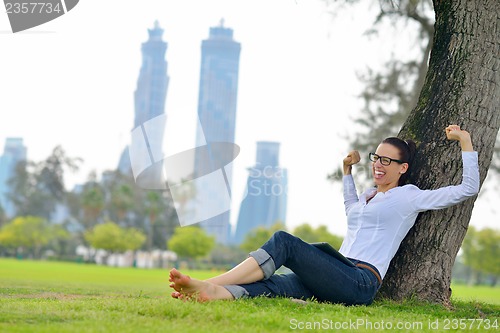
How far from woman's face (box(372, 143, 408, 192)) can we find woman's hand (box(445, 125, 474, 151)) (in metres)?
0.35

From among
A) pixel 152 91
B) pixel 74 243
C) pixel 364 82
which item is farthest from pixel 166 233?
pixel 364 82

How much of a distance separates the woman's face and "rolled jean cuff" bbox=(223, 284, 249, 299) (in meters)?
1.24

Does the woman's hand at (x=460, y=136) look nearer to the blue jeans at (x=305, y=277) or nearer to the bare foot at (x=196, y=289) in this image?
the blue jeans at (x=305, y=277)

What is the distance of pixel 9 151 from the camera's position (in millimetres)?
95375

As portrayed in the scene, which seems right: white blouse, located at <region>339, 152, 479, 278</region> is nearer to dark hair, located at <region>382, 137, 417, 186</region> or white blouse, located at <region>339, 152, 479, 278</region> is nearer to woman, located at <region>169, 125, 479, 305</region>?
woman, located at <region>169, 125, 479, 305</region>

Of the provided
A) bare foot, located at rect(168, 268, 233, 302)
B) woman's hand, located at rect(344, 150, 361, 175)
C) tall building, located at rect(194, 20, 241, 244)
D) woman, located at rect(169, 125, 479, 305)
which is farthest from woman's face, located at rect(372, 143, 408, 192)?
tall building, located at rect(194, 20, 241, 244)

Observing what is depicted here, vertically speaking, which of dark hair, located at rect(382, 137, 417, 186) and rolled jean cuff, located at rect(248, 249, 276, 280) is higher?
dark hair, located at rect(382, 137, 417, 186)

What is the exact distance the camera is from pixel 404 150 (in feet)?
15.3

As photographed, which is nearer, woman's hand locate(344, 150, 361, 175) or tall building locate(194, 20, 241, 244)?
woman's hand locate(344, 150, 361, 175)

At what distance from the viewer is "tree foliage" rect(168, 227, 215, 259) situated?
5153 cm

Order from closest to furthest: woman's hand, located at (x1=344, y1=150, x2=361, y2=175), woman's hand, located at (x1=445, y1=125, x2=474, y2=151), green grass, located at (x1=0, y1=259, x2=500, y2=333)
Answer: green grass, located at (x1=0, y1=259, x2=500, y2=333) < woman's hand, located at (x1=445, y1=125, x2=474, y2=151) < woman's hand, located at (x1=344, y1=150, x2=361, y2=175)

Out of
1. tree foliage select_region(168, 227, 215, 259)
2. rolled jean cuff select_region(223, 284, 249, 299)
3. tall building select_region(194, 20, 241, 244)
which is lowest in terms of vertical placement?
tree foliage select_region(168, 227, 215, 259)

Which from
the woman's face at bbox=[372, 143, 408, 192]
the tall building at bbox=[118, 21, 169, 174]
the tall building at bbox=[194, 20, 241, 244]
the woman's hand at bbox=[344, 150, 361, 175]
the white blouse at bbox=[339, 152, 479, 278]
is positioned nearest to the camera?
the white blouse at bbox=[339, 152, 479, 278]

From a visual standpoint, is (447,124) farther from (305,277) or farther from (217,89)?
(217,89)
